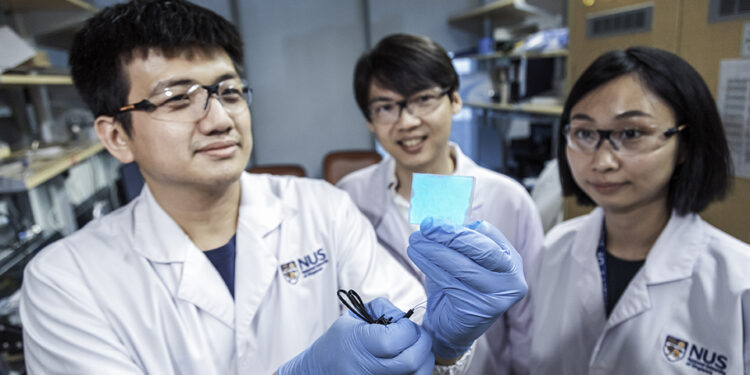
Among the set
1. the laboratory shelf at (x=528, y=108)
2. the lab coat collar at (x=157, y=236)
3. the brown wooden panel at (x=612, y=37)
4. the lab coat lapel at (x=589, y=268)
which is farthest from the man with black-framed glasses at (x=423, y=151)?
the laboratory shelf at (x=528, y=108)

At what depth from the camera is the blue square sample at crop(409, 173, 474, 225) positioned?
0.66m

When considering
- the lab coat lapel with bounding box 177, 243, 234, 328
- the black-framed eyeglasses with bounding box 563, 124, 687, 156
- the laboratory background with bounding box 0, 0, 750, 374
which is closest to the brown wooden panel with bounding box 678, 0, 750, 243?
the laboratory background with bounding box 0, 0, 750, 374

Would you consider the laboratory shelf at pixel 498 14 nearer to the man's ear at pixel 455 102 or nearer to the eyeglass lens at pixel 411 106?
the man's ear at pixel 455 102

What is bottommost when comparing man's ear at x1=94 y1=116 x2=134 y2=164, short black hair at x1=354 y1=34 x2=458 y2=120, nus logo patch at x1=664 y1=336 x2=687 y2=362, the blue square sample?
nus logo patch at x1=664 y1=336 x2=687 y2=362

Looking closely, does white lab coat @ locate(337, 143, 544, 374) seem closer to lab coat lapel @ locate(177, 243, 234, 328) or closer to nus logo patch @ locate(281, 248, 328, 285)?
nus logo patch @ locate(281, 248, 328, 285)

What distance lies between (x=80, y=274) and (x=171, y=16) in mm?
650

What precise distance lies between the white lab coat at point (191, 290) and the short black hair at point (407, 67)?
18.9 inches

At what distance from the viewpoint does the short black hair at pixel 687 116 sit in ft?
3.30

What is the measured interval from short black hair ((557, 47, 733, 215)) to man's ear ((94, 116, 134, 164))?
124 cm

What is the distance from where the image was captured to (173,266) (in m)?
1.03

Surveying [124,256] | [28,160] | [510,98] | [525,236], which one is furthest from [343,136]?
[124,256]

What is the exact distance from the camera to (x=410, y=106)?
1398 mm

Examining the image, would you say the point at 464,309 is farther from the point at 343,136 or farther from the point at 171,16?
the point at 343,136

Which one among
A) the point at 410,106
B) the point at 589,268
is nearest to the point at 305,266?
the point at 410,106
